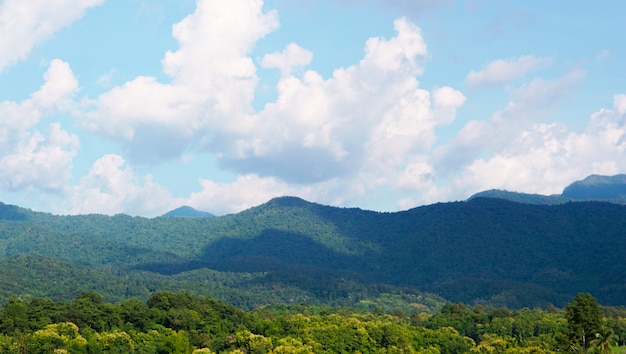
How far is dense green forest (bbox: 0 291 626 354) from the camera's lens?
397 feet

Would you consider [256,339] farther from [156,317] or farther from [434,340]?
[434,340]

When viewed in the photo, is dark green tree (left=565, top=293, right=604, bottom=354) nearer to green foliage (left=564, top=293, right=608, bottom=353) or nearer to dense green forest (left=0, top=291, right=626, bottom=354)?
green foliage (left=564, top=293, right=608, bottom=353)

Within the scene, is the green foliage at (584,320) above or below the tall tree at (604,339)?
above

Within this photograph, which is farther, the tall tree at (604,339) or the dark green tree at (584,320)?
the dark green tree at (584,320)

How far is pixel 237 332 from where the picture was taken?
13988cm

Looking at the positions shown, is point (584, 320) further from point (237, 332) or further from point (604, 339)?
point (237, 332)

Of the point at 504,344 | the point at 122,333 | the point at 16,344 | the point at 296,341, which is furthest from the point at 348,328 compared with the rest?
the point at 16,344

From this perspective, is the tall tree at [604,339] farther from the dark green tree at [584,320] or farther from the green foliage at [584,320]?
the dark green tree at [584,320]

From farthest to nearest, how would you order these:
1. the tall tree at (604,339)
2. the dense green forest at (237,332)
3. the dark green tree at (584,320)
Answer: the dense green forest at (237,332) → the dark green tree at (584,320) → the tall tree at (604,339)

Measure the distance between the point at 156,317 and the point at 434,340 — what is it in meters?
59.8

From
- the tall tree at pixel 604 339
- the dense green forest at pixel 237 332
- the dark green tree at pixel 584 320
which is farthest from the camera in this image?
the dense green forest at pixel 237 332

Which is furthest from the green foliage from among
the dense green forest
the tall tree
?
the tall tree

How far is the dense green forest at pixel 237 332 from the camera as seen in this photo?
12112 centimetres

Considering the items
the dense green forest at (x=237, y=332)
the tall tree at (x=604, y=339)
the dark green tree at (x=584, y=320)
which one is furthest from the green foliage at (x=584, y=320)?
the tall tree at (x=604, y=339)
